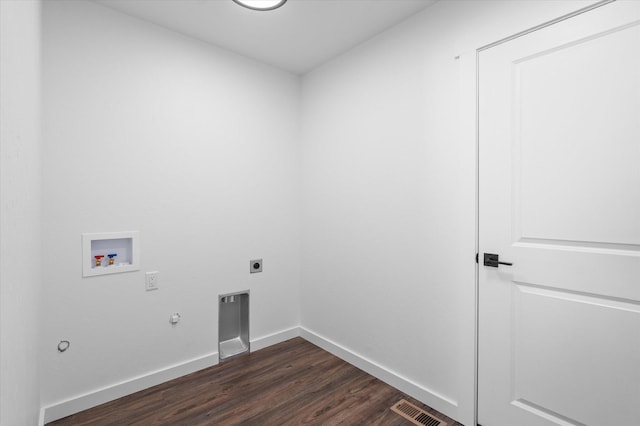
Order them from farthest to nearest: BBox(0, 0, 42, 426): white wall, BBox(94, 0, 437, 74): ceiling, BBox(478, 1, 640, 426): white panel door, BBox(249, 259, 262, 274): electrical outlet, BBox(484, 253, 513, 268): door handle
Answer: BBox(249, 259, 262, 274): electrical outlet, BBox(94, 0, 437, 74): ceiling, BBox(484, 253, 513, 268): door handle, BBox(478, 1, 640, 426): white panel door, BBox(0, 0, 42, 426): white wall

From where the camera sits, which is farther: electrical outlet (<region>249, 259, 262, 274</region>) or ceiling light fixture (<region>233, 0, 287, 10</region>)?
electrical outlet (<region>249, 259, 262, 274</region>)

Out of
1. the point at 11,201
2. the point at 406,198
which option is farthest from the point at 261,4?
the point at 11,201

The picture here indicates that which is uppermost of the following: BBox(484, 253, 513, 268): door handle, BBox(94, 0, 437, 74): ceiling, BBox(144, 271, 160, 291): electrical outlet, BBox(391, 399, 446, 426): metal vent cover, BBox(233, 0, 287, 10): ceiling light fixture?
BBox(94, 0, 437, 74): ceiling

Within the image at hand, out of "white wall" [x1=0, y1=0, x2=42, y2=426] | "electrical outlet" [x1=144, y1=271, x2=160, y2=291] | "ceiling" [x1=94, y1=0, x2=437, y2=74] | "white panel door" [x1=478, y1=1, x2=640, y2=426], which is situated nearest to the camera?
"white wall" [x1=0, y1=0, x2=42, y2=426]

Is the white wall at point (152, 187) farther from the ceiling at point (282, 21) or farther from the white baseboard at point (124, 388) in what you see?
the ceiling at point (282, 21)

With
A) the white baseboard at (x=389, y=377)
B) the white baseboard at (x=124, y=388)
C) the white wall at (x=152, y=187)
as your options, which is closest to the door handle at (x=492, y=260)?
the white baseboard at (x=389, y=377)

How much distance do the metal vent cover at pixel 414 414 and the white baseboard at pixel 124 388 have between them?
132cm

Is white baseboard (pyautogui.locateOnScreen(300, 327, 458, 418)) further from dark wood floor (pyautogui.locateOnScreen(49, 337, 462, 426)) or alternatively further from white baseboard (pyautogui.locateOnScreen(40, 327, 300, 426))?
white baseboard (pyautogui.locateOnScreen(40, 327, 300, 426))

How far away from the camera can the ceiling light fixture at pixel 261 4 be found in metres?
1.90

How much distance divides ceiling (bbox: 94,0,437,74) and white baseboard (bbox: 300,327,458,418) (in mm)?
2507

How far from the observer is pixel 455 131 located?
6.17ft

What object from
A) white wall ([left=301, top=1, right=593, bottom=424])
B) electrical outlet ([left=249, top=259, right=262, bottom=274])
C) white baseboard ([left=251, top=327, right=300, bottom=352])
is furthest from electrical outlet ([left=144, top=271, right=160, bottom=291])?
white wall ([left=301, top=1, right=593, bottom=424])

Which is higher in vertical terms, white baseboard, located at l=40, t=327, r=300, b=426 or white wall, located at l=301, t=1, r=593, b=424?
white wall, located at l=301, t=1, r=593, b=424

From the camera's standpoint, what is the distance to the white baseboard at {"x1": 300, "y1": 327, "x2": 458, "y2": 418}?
1909mm
